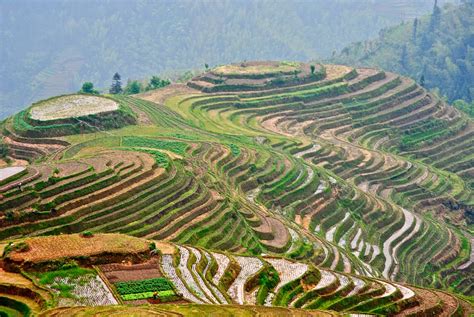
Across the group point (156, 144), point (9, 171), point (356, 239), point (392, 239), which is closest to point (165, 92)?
point (156, 144)

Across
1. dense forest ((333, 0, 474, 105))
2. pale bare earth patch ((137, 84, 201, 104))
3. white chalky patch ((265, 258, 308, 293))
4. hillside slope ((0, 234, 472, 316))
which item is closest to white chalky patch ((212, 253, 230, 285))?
hillside slope ((0, 234, 472, 316))

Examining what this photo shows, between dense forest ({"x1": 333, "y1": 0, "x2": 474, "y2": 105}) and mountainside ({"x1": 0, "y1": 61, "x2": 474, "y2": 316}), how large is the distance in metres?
26.7

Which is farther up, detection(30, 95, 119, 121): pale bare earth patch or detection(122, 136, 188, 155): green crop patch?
detection(122, 136, 188, 155): green crop patch

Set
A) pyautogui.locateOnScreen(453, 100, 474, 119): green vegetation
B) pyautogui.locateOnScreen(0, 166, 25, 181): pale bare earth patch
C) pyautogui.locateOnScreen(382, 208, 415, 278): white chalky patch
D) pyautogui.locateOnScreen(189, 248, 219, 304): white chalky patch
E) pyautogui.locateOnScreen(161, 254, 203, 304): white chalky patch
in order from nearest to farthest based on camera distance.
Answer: pyautogui.locateOnScreen(161, 254, 203, 304): white chalky patch < pyautogui.locateOnScreen(189, 248, 219, 304): white chalky patch < pyautogui.locateOnScreen(0, 166, 25, 181): pale bare earth patch < pyautogui.locateOnScreen(382, 208, 415, 278): white chalky patch < pyautogui.locateOnScreen(453, 100, 474, 119): green vegetation

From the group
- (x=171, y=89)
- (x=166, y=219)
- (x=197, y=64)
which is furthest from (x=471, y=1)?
(x=166, y=219)

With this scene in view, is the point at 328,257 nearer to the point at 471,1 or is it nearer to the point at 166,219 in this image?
the point at 166,219

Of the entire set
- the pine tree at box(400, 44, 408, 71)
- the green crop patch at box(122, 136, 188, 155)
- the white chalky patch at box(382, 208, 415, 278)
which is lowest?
the pine tree at box(400, 44, 408, 71)

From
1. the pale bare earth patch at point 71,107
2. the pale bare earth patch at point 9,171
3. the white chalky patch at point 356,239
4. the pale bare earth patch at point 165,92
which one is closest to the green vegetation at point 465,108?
the pale bare earth patch at point 165,92

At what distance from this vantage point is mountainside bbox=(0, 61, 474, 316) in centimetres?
3656

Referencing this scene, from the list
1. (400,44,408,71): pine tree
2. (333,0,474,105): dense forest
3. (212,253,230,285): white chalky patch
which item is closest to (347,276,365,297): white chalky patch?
(212,253,230,285): white chalky patch

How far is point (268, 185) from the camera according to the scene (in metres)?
56.0

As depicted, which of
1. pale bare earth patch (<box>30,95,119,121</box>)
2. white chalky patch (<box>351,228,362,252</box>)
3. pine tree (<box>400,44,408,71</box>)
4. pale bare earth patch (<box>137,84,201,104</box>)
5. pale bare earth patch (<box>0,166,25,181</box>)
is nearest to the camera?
pale bare earth patch (<box>0,166,25,181</box>)

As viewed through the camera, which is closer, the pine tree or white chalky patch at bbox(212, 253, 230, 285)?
white chalky patch at bbox(212, 253, 230, 285)

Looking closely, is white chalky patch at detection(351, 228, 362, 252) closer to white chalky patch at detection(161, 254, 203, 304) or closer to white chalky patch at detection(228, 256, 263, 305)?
white chalky patch at detection(228, 256, 263, 305)
